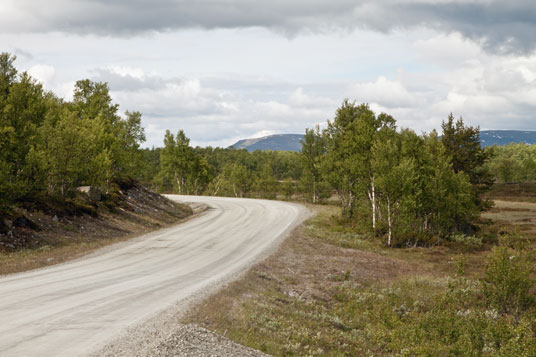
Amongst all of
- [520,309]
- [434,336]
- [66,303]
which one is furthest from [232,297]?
[520,309]

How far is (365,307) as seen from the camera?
70.1 ft

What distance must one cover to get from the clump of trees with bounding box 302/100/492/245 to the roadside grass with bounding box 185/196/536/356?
21.5 feet

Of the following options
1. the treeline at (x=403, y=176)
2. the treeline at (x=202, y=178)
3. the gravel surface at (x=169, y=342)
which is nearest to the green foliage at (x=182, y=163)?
the treeline at (x=202, y=178)

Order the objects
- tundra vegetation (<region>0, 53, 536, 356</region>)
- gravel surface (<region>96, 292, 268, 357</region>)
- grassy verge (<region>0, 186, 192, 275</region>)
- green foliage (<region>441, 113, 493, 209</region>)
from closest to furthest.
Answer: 1. gravel surface (<region>96, 292, 268, 357</region>)
2. tundra vegetation (<region>0, 53, 536, 356</region>)
3. grassy verge (<region>0, 186, 192, 275</region>)
4. green foliage (<region>441, 113, 493, 209</region>)

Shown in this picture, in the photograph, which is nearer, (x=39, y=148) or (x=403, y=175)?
(x=39, y=148)

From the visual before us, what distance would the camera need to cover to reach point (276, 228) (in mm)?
41062

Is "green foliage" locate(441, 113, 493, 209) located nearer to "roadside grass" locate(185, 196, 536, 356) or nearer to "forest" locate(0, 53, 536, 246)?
"forest" locate(0, 53, 536, 246)

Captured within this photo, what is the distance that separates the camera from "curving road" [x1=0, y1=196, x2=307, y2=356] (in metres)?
11.4

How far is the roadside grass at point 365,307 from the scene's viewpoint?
15188 millimetres

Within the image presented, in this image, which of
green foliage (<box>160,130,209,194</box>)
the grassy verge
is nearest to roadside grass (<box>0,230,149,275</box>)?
the grassy verge

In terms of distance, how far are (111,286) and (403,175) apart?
2853 cm

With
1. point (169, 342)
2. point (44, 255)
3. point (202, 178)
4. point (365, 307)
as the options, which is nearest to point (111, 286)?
point (169, 342)

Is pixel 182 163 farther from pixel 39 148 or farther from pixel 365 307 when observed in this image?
pixel 365 307

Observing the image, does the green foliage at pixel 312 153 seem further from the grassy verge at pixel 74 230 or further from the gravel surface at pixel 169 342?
the gravel surface at pixel 169 342
